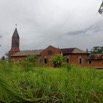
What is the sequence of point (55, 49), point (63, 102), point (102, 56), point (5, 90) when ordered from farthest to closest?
point (55, 49), point (102, 56), point (63, 102), point (5, 90)

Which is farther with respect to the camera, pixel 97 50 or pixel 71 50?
pixel 97 50

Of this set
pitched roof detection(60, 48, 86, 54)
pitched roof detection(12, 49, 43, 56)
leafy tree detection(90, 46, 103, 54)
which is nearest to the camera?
pitched roof detection(60, 48, 86, 54)

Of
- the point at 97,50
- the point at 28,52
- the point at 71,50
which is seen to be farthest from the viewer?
the point at 97,50

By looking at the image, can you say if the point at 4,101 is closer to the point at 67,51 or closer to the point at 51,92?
the point at 51,92

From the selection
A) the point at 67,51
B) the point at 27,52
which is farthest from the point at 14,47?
the point at 67,51

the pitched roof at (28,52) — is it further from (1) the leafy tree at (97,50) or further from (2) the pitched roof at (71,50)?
(1) the leafy tree at (97,50)

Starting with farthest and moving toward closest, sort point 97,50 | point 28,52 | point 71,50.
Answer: point 97,50 → point 28,52 → point 71,50

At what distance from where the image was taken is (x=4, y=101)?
2289 mm

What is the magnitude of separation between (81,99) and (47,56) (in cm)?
6702

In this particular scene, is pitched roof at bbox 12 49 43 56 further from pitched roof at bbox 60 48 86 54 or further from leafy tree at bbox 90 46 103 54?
leafy tree at bbox 90 46 103 54

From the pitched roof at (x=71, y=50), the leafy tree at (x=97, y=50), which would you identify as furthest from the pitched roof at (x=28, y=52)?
the leafy tree at (x=97, y=50)

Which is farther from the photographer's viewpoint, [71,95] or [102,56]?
[102,56]

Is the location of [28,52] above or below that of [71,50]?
below

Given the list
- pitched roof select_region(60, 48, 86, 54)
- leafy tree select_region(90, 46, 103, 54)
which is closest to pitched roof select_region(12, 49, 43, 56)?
pitched roof select_region(60, 48, 86, 54)
